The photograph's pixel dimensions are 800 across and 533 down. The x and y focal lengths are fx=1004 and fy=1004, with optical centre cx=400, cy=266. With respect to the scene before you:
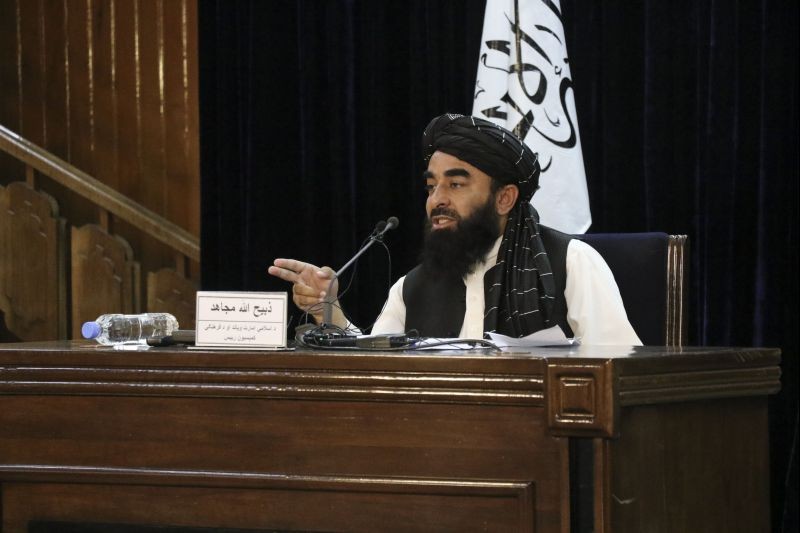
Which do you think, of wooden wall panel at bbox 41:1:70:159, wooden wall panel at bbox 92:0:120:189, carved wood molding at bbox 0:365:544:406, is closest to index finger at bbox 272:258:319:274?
carved wood molding at bbox 0:365:544:406

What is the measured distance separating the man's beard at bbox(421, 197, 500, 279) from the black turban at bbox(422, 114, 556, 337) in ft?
0.23

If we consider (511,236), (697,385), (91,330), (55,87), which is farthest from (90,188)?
(697,385)

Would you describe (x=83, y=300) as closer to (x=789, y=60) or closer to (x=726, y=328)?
(x=726, y=328)

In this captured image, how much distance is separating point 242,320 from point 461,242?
46.3 inches

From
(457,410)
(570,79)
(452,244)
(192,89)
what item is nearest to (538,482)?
(457,410)

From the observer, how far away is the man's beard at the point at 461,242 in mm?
2611

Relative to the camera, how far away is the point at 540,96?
3.14 metres

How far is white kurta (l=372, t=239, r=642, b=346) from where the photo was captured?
2.32 m

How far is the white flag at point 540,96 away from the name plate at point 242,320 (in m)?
1.74

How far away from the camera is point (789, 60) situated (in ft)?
10.6

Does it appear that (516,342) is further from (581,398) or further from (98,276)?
(98,276)

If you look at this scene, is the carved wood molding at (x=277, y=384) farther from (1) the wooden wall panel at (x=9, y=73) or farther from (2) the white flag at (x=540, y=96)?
(1) the wooden wall panel at (x=9, y=73)

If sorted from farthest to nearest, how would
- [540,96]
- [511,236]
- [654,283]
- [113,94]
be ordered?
[113,94] < [540,96] < [511,236] < [654,283]

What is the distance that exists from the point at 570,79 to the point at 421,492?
7.17 feet
